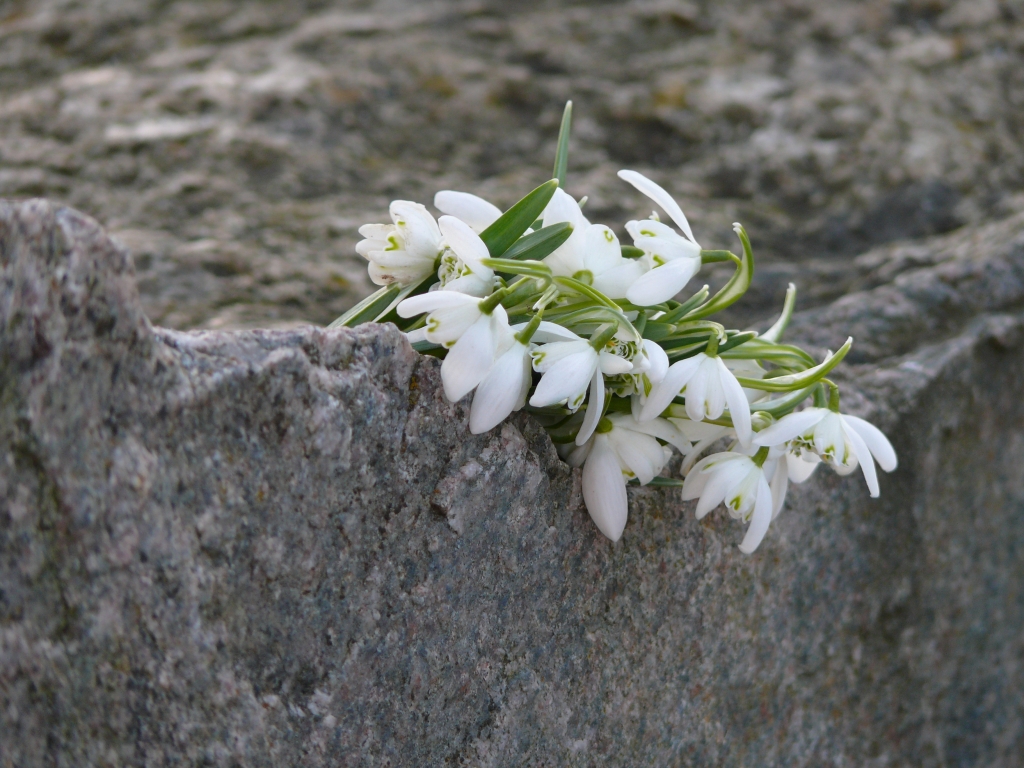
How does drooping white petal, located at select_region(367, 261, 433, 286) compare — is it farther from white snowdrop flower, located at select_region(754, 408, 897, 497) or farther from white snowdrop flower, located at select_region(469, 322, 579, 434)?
white snowdrop flower, located at select_region(754, 408, 897, 497)

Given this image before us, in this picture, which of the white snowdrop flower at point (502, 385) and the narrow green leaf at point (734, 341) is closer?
the white snowdrop flower at point (502, 385)

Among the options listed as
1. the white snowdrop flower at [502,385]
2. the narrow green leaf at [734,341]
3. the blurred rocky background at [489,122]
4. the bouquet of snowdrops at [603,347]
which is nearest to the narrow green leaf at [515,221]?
the bouquet of snowdrops at [603,347]

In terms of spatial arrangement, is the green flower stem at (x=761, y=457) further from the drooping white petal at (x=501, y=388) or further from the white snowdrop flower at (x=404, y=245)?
the white snowdrop flower at (x=404, y=245)

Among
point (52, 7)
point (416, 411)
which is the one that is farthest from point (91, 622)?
point (52, 7)

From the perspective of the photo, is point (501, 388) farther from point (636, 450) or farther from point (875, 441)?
point (875, 441)

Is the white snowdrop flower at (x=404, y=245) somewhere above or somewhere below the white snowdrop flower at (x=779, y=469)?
above

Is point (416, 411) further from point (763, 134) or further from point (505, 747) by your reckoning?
point (763, 134)
